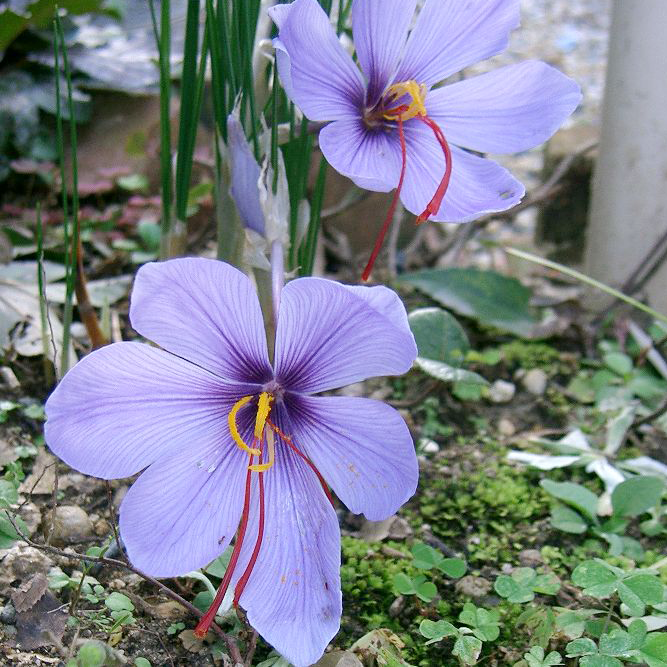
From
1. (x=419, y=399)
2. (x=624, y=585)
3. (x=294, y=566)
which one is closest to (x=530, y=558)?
(x=624, y=585)

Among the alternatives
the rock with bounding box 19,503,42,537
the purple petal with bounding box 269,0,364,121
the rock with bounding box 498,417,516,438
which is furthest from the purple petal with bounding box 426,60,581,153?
the rock with bounding box 19,503,42,537

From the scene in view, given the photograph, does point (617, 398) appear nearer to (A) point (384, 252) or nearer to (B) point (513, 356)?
(B) point (513, 356)

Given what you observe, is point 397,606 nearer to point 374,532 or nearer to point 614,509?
point 374,532

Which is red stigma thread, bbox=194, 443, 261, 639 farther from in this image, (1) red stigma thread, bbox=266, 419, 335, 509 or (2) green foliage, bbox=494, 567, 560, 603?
(2) green foliage, bbox=494, 567, 560, 603

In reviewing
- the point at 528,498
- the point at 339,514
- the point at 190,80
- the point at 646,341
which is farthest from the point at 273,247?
the point at 646,341

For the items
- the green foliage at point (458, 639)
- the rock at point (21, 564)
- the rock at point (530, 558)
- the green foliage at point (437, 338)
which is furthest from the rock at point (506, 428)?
the rock at point (21, 564)
